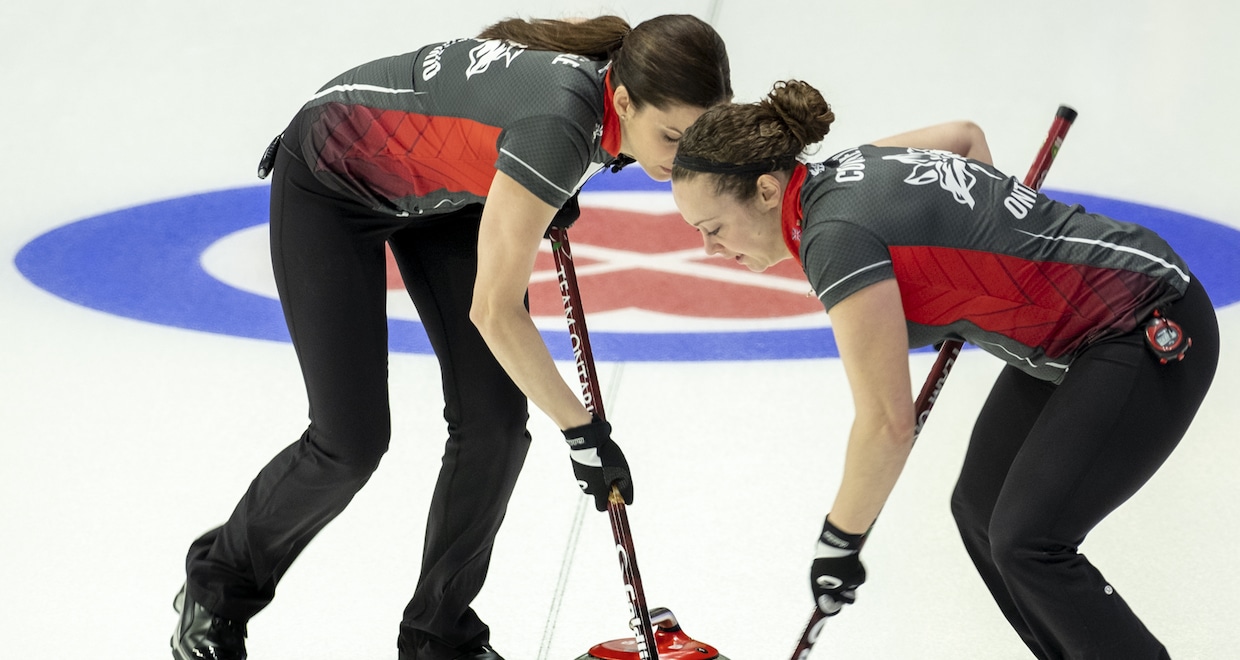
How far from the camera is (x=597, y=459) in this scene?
7.56 feet

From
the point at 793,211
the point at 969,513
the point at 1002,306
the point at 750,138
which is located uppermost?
the point at 750,138

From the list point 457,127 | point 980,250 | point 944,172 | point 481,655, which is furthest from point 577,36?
point 481,655

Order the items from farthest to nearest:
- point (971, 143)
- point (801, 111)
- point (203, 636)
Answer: point (203, 636) < point (971, 143) < point (801, 111)

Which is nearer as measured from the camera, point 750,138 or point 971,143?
point 750,138

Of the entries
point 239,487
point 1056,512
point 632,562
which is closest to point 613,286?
point 239,487

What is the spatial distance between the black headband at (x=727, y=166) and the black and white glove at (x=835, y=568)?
1.86 ft

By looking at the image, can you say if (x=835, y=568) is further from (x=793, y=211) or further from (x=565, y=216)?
(x=565, y=216)

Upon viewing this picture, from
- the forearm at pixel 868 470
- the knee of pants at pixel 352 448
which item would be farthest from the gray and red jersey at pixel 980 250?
the knee of pants at pixel 352 448

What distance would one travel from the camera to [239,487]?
3414mm

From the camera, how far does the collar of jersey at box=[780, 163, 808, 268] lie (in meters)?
1.92

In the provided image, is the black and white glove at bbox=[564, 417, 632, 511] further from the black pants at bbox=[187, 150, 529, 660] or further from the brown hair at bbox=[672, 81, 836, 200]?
the brown hair at bbox=[672, 81, 836, 200]

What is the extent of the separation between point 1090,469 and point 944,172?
0.51m

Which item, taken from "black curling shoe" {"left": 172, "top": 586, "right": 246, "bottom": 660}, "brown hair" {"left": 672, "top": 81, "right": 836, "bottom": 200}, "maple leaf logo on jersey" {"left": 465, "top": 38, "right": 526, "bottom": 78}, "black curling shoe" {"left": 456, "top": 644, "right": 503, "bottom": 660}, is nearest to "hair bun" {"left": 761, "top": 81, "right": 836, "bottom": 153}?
"brown hair" {"left": 672, "top": 81, "right": 836, "bottom": 200}

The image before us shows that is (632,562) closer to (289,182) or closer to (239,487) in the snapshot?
(289,182)
